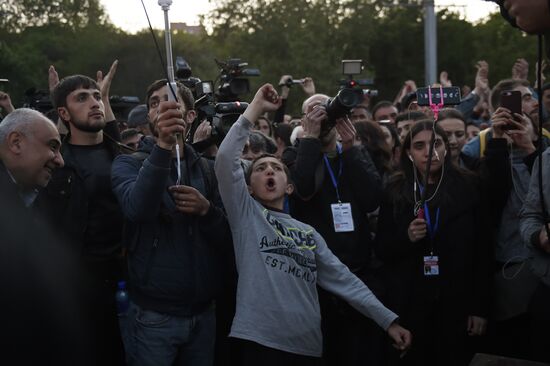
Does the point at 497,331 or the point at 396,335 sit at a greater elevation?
the point at 396,335

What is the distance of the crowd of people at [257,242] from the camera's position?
A: 140 inches

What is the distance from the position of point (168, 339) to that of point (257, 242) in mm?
656

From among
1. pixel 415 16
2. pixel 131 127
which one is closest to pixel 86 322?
pixel 131 127

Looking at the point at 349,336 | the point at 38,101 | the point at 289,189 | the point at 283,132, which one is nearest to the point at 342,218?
the point at 289,189

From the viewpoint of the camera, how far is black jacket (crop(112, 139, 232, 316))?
155 inches

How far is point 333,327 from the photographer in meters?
4.77

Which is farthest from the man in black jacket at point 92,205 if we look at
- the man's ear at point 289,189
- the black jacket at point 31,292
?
the man's ear at point 289,189

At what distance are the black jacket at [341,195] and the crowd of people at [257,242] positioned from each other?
0.01 meters

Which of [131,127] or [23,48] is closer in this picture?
[131,127]

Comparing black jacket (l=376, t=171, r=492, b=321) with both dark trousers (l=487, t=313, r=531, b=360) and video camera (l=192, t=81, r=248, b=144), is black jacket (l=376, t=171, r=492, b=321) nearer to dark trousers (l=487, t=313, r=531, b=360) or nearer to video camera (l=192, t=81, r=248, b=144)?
dark trousers (l=487, t=313, r=531, b=360)

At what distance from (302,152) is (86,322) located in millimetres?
1628

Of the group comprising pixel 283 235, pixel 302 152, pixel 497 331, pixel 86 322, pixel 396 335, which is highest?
pixel 302 152

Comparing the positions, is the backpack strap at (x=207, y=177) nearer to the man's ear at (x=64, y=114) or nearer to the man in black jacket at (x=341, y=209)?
the man in black jacket at (x=341, y=209)

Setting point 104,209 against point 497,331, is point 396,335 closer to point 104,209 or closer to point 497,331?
point 497,331
